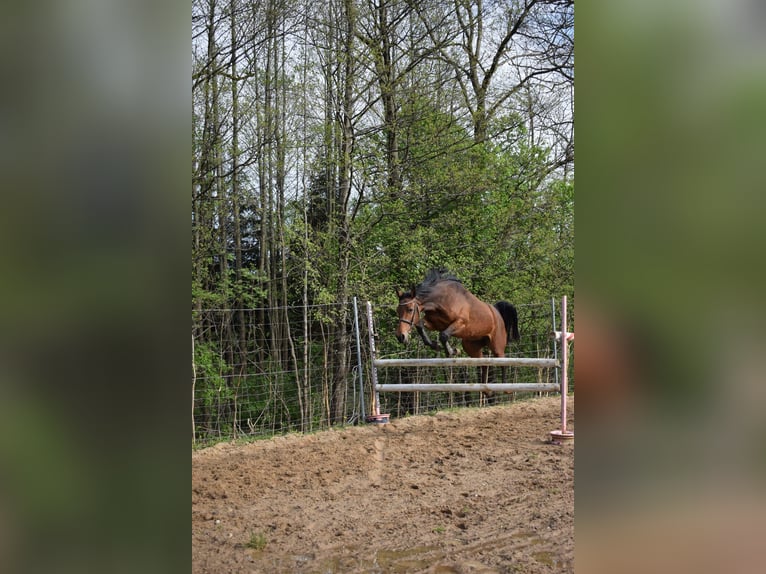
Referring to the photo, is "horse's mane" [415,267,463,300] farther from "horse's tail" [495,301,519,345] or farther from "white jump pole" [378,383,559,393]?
"white jump pole" [378,383,559,393]

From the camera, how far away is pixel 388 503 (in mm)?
3336

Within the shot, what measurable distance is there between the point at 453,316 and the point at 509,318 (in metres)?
0.77

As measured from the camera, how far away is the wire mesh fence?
5.60 metres

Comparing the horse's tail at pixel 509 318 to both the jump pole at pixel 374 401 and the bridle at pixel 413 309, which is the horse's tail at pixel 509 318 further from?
the jump pole at pixel 374 401

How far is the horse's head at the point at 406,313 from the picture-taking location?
532 centimetres

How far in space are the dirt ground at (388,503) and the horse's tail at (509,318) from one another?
137 centimetres

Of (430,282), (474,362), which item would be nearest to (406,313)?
(430,282)

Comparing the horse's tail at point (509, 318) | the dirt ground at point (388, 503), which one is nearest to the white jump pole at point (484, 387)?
the dirt ground at point (388, 503)

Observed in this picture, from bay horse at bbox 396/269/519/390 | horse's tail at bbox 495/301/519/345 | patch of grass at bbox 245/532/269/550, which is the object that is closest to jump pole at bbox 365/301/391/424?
bay horse at bbox 396/269/519/390

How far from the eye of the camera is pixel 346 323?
6.44 meters
